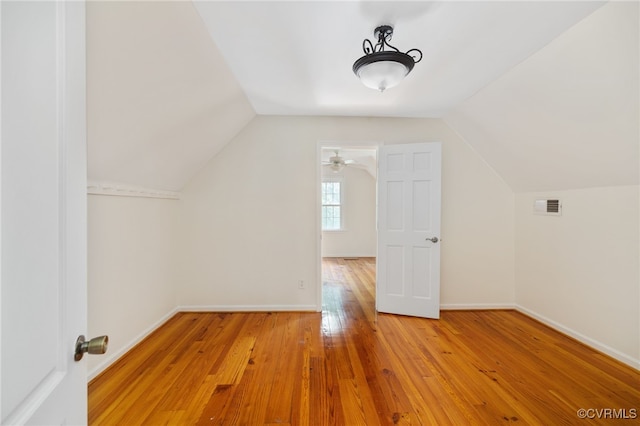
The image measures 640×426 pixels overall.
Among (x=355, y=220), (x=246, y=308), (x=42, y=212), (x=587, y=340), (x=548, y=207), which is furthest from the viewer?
(x=355, y=220)

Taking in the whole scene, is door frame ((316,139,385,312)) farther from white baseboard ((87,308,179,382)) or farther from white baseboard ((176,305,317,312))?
white baseboard ((87,308,179,382))

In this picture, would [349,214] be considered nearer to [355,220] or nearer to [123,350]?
[355,220]

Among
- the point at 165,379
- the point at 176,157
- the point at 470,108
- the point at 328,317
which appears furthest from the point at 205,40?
the point at 328,317

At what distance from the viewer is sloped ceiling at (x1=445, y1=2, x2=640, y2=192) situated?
1646 mm

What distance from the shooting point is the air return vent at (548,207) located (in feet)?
9.41

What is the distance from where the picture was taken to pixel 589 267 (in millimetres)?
2549

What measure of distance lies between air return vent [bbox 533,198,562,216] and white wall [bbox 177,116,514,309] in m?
0.35

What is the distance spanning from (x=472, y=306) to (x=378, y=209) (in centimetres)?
174

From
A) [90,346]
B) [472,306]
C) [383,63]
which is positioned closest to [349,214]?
[472,306]

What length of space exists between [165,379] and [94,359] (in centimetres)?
56

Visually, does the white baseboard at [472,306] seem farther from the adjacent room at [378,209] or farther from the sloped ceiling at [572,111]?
the sloped ceiling at [572,111]

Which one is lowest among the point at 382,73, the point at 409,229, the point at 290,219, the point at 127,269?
the point at 127,269

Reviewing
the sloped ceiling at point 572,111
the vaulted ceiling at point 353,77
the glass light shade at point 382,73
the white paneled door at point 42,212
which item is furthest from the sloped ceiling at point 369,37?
the white paneled door at point 42,212

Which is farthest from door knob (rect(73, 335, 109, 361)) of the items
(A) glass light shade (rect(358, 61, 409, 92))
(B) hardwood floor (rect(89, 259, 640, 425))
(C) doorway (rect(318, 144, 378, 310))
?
(C) doorway (rect(318, 144, 378, 310))
